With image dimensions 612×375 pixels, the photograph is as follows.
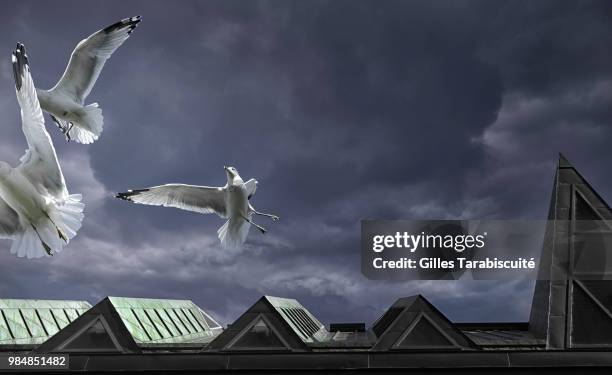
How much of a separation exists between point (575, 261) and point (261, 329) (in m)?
15.2

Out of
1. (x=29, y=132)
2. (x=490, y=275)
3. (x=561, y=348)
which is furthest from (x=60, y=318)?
(x=561, y=348)

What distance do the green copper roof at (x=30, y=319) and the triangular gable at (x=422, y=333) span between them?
82.3 feet

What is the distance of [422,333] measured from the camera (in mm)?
22344

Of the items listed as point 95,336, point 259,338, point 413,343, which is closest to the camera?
point 413,343

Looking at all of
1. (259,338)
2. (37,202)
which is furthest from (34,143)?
(259,338)

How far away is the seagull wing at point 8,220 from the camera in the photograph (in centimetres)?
2277

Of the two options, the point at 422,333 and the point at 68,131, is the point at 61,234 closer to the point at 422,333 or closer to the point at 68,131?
the point at 68,131

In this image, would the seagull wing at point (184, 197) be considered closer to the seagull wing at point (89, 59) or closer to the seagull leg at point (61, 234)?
the seagull leg at point (61, 234)

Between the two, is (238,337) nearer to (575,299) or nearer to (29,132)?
(29,132)

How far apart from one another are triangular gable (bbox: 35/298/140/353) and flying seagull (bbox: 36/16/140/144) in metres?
9.66

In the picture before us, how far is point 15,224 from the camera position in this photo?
2289 centimetres

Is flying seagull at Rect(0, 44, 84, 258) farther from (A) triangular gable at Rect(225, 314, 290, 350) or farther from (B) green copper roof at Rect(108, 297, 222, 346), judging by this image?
(A) triangular gable at Rect(225, 314, 290, 350)

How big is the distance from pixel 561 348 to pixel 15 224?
24.2 metres

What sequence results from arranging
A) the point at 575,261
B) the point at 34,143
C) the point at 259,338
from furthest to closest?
1. the point at 575,261
2. the point at 259,338
3. the point at 34,143
